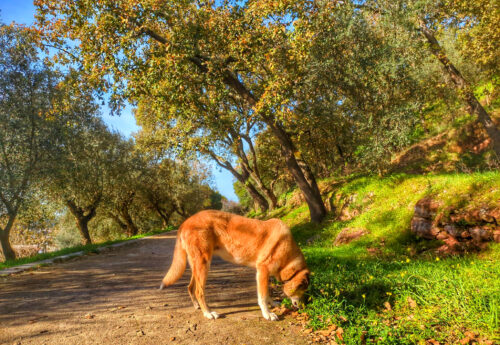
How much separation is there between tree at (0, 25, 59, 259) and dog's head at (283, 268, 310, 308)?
51.6 feet

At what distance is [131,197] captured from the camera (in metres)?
29.2

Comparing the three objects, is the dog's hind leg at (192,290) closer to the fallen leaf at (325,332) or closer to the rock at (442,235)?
the fallen leaf at (325,332)

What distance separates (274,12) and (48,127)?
14.3 m

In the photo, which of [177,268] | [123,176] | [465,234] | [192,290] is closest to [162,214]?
[123,176]

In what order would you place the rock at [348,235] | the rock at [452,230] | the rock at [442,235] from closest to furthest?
the rock at [452,230], the rock at [442,235], the rock at [348,235]

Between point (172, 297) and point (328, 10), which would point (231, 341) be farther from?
point (328, 10)

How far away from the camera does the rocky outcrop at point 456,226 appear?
643cm

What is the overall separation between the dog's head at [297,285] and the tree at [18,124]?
619 inches

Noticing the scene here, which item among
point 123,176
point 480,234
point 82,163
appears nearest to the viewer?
point 480,234

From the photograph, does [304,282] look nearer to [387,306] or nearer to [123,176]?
[387,306]

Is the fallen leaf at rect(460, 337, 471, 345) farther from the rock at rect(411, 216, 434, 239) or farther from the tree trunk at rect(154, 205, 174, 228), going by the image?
the tree trunk at rect(154, 205, 174, 228)

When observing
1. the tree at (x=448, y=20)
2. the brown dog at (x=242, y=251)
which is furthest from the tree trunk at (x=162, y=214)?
the brown dog at (x=242, y=251)

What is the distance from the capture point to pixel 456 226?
7023 millimetres

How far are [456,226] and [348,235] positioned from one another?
344 centimetres
